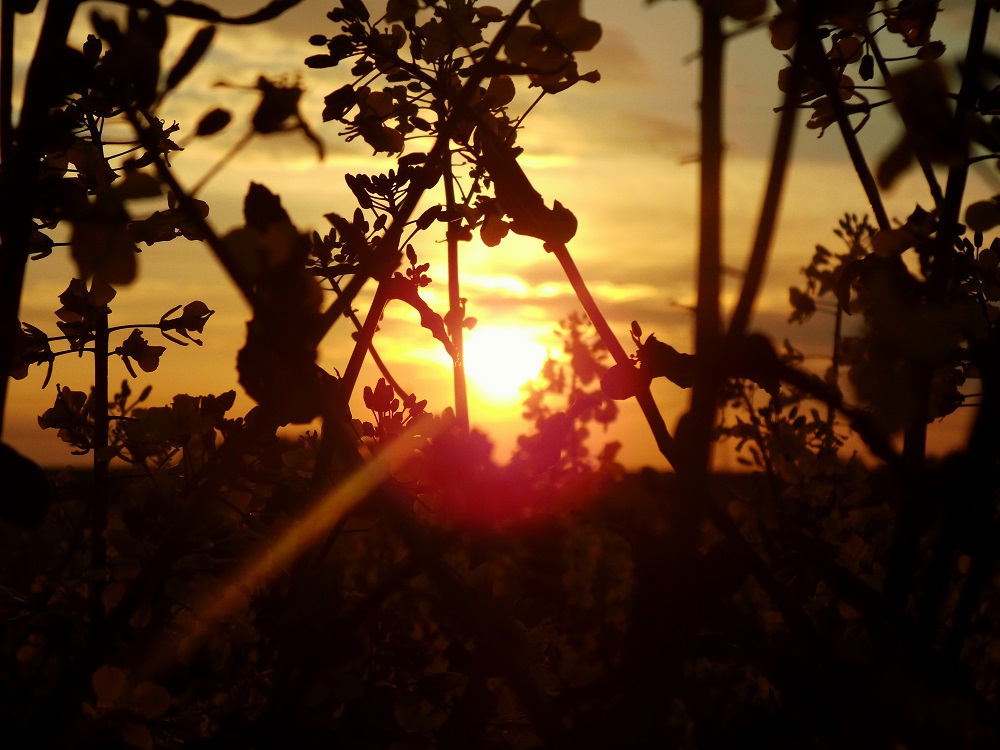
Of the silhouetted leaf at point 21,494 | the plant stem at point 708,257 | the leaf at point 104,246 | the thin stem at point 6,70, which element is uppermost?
the thin stem at point 6,70

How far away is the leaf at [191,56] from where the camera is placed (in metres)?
0.68

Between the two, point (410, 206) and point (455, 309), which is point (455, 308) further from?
point (410, 206)

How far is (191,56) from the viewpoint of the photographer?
2.25 ft

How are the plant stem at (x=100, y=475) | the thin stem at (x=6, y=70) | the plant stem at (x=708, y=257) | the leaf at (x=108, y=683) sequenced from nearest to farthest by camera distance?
the plant stem at (x=708, y=257), the thin stem at (x=6, y=70), the leaf at (x=108, y=683), the plant stem at (x=100, y=475)

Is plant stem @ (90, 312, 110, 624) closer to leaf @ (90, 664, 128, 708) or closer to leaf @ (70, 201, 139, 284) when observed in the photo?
leaf @ (90, 664, 128, 708)

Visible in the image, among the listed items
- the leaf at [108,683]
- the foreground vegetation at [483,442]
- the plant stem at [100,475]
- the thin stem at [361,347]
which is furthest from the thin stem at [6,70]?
the plant stem at [100,475]

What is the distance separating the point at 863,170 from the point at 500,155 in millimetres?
691

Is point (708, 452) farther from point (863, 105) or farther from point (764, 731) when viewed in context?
point (863, 105)

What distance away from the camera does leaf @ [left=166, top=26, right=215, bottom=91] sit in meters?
0.68

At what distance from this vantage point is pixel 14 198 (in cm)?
84

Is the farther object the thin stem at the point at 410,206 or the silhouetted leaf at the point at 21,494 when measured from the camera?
the silhouetted leaf at the point at 21,494

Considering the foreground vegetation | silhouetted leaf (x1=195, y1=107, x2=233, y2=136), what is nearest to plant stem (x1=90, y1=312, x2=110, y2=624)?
the foreground vegetation

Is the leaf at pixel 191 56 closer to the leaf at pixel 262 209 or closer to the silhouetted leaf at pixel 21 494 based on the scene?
the leaf at pixel 262 209

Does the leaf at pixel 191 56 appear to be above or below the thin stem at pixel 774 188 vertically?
above
